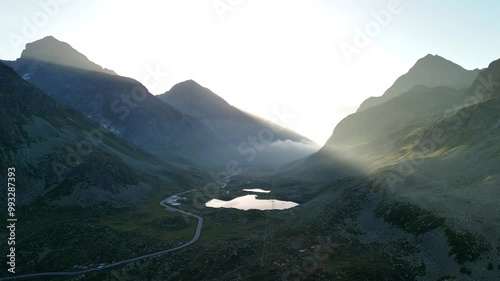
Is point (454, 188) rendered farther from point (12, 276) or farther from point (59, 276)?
point (12, 276)

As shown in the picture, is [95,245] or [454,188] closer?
[454,188]

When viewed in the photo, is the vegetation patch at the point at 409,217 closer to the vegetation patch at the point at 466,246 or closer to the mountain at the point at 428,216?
the mountain at the point at 428,216

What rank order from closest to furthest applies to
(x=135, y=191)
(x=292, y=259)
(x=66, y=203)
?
(x=292, y=259) → (x=66, y=203) → (x=135, y=191)

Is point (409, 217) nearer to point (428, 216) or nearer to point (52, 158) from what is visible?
point (428, 216)

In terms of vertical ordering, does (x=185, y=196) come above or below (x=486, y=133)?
below

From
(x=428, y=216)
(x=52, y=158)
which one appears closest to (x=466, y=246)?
(x=428, y=216)

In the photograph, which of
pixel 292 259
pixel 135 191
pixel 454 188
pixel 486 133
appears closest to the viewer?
pixel 292 259

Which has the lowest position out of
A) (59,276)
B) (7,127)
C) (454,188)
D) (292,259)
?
(59,276)

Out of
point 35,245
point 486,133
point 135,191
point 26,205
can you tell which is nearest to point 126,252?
point 35,245
